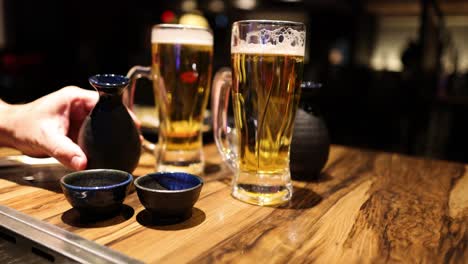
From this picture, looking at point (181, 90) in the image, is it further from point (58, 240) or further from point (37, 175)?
point (58, 240)

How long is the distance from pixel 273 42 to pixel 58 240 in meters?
0.51

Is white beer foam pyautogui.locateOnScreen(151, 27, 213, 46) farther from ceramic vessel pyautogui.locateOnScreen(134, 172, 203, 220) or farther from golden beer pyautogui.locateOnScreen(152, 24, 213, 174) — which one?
ceramic vessel pyautogui.locateOnScreen(134, 172, 203, 220)

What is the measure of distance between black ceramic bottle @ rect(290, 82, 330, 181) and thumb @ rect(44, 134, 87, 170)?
0.48 m

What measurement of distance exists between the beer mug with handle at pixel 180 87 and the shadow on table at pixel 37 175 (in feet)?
0.79

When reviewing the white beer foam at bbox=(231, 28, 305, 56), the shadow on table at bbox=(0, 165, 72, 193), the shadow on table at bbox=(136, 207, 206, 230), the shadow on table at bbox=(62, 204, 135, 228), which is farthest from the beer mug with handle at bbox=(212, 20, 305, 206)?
the shadow on table at bbox=(0, 165, 72, 193)

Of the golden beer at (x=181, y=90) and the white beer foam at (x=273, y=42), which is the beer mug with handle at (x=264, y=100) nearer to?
the white beer foam at (x=273, y=42)

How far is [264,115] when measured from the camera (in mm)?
814

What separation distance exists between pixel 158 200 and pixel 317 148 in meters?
0.45

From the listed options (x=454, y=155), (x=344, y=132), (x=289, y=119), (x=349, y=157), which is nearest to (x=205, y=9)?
(x=344, y=132)

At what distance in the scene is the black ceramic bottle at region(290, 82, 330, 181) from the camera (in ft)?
3.09

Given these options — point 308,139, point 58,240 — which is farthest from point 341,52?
point 58,240

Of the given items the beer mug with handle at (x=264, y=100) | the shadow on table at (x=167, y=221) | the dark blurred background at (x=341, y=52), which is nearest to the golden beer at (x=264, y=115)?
the beer mug with handle at (x=264, y=100)

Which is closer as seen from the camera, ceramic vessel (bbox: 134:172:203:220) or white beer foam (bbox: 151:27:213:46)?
ceramic vessel (bbox: 134:172:203:220)

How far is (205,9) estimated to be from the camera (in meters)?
4.89
